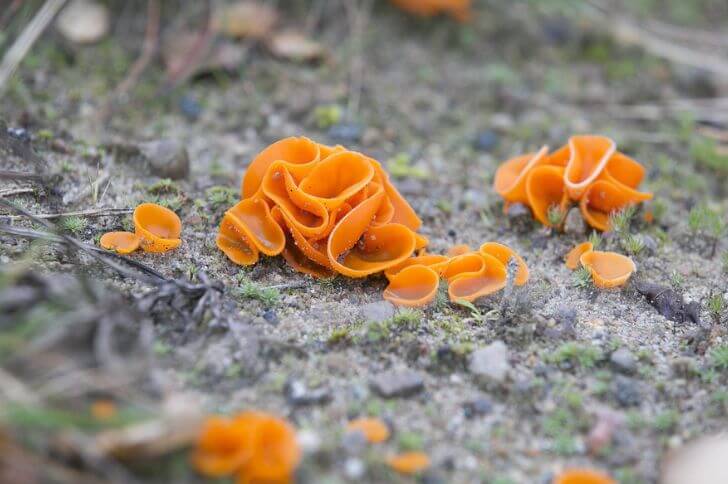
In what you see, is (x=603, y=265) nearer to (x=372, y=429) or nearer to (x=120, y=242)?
(x=372, y=429)

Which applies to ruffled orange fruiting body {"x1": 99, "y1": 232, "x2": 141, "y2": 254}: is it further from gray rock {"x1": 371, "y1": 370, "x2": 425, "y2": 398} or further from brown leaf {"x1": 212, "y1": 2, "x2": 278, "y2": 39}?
brown leaf {"x1": 212, "y1": 2, "x2": 278, "y2": 39}

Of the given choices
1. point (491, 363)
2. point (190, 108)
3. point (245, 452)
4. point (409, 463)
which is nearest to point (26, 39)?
point (190, 108)

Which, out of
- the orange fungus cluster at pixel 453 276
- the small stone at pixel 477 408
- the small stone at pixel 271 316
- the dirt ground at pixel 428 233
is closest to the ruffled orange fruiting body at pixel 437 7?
the dirt ground at pixel 428 233

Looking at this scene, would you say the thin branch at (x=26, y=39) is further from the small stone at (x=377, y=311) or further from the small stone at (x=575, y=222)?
the small stone at (x=575, y=222)

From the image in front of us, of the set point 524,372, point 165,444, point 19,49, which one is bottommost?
point 524,372

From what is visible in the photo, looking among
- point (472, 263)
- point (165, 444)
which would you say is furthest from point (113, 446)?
point (472, 263)

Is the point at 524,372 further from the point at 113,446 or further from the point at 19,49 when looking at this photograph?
the point at 19,49

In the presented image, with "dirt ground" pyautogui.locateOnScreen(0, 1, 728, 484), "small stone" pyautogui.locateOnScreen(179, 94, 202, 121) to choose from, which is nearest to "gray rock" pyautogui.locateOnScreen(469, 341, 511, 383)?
"dirt ground" pyautogui.locateOnScreen(0, 1, 728, 484)
